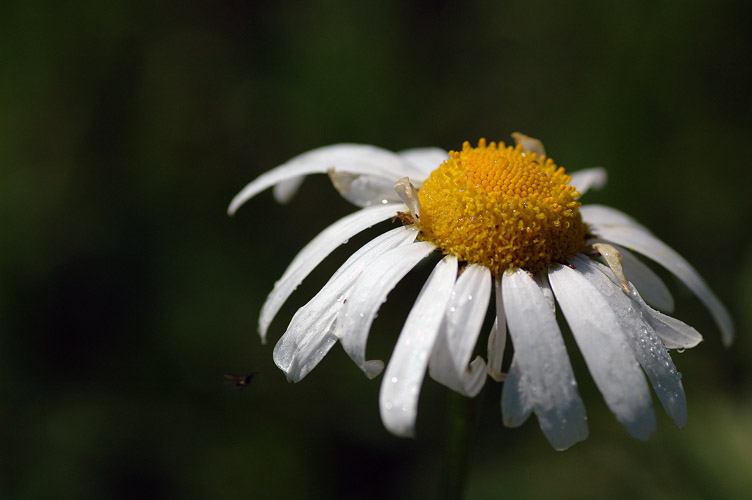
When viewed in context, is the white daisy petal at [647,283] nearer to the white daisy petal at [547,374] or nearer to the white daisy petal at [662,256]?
the white daisy petal at [662,256]

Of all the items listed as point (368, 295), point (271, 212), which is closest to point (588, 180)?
point (368, 295)

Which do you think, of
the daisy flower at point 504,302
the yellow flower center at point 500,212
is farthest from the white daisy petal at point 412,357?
the yellow flower center at point 500,212

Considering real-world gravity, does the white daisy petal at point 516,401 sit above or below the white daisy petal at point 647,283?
below

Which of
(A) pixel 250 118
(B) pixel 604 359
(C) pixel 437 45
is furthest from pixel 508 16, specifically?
(B) pixel 604 359

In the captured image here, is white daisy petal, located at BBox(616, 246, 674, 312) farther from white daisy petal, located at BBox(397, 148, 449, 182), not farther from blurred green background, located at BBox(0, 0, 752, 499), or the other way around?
blurred green background, located at BBox(0, 0, 752, 499)

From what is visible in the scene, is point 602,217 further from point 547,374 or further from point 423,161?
point 547,374

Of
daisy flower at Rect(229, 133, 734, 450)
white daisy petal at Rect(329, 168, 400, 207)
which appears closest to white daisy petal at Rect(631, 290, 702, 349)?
daisy flower at Rect(229, 133, 734, 450)
